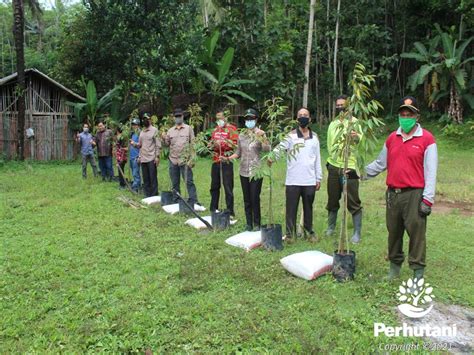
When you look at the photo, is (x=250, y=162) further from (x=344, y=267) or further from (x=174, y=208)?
(x=344, y=267)

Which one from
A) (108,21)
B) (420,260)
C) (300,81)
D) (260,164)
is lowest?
(420,260)

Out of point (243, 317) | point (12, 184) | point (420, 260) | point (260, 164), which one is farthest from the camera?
point (12, 184)

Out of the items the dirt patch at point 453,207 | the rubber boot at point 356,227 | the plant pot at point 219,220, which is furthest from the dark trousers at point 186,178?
the dirt patch at point 453,207

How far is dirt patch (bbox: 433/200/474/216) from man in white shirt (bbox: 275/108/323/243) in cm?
330

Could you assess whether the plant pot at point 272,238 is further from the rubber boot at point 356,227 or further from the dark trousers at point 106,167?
the dark trousers at point 106,167

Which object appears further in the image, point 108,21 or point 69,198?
point 108,21

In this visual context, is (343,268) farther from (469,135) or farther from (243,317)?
(469,135)

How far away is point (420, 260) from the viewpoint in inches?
156

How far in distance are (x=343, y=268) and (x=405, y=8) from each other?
19213 mm

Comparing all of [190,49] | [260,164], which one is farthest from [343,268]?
[190,49]

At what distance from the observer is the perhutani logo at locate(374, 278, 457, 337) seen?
333cm

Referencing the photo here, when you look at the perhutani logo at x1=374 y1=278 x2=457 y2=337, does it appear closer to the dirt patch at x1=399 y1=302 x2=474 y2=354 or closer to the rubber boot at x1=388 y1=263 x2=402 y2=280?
the dirt patch at x1=399 y1=302 x2=474 y2=354

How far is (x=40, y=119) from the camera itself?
15.7 meters

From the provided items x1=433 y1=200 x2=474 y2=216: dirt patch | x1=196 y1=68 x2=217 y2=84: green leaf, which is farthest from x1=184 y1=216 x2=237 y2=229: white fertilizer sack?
x1=196 y1=68 x2=217 y2=84: green leaf
